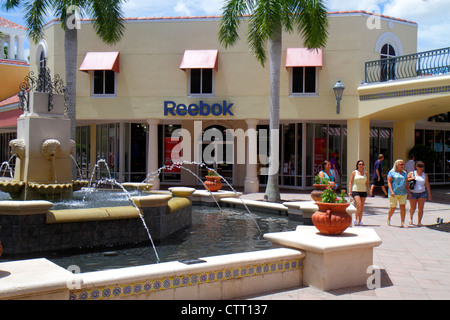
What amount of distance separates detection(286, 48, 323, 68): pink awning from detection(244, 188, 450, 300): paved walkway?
9.13 metres

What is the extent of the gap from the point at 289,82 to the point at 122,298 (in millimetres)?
17261

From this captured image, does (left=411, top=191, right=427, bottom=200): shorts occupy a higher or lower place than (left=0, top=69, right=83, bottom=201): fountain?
lower

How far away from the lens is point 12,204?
25.9ft

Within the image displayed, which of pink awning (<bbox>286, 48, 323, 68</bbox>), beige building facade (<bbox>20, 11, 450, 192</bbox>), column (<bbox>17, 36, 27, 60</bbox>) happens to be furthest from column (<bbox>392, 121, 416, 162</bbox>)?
column (<bbox>17, 36, 27, 60</bbox>)

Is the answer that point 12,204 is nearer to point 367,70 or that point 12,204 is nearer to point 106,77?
point 106,77

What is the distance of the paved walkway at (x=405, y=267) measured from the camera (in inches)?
228

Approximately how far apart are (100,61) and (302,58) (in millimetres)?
9207

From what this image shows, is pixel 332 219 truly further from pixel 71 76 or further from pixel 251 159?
pixel 251 159

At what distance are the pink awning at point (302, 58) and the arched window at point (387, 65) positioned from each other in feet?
8.87

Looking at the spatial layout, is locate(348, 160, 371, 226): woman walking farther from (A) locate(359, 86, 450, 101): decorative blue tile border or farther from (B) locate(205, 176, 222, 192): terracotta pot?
(A) locate(359, 86, 450, 101): decorative blue tile border

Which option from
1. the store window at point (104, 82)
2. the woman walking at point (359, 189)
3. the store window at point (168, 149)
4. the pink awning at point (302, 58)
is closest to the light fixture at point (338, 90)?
the pink awning at point (302, 58)

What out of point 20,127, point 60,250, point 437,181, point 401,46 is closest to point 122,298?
point 60,250

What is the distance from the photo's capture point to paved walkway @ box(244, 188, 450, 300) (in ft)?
19.0
